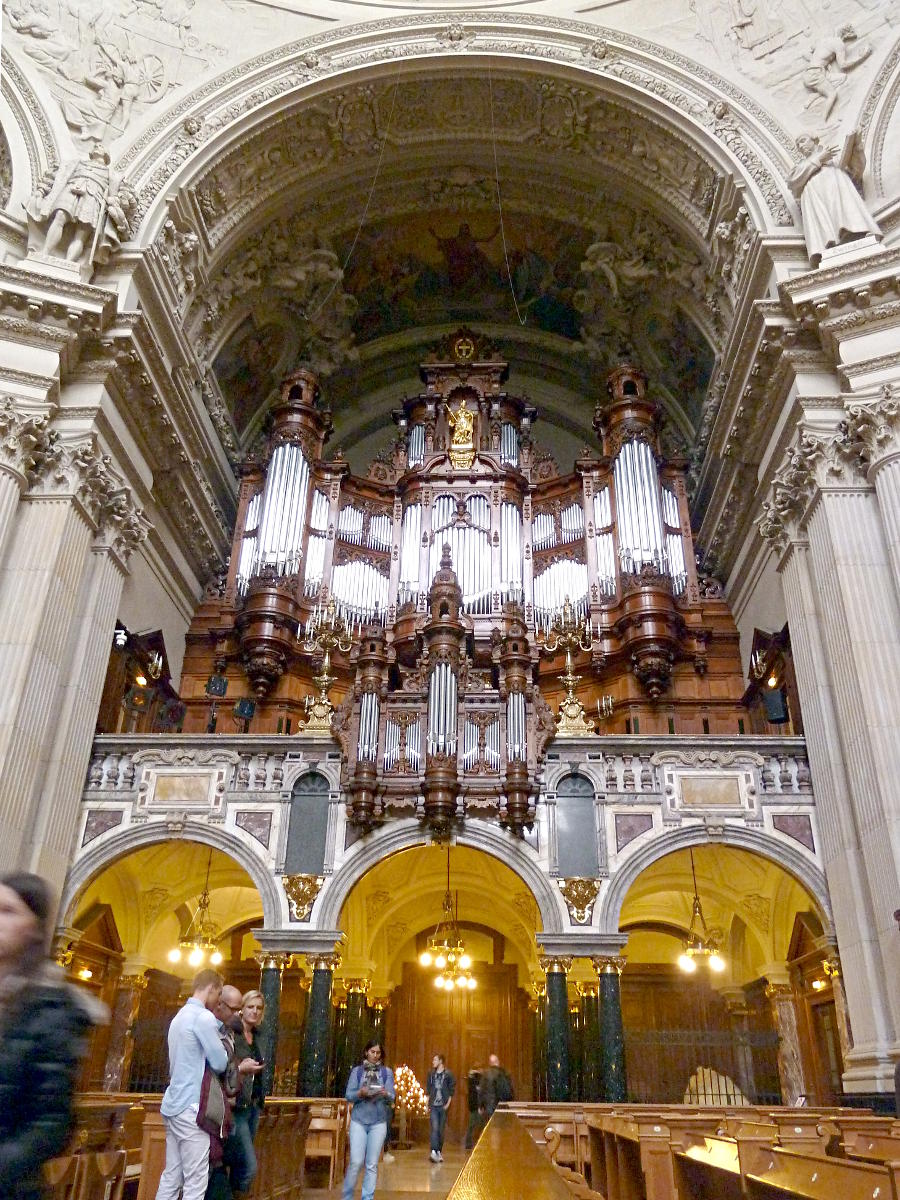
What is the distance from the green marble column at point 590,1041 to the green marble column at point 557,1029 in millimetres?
239

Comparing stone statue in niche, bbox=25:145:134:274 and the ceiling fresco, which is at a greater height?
the ceiling fresco

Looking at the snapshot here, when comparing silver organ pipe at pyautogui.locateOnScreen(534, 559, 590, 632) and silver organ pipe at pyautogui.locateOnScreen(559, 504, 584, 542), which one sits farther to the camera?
silver organ pipe at pyautogui.locateOnScreen(559, 504, 584, 542)

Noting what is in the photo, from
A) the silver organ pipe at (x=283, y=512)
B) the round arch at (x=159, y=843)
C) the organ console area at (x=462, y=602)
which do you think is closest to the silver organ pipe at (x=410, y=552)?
the organ console area at (x=462, y=602)

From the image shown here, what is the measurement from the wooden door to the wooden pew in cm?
1186

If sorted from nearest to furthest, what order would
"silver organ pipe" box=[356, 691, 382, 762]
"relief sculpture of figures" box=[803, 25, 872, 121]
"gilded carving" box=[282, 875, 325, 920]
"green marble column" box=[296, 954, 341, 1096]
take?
"green marble column" box=[296, 954, 341, 1096] < "gilded carving" box=[282, 875, 325, 920] < "silver organ pipe" box=[356, 691, 382, 762] < "relief sculpture of figures" box=[803, 25, 872, 121]

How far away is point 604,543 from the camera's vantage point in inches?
656

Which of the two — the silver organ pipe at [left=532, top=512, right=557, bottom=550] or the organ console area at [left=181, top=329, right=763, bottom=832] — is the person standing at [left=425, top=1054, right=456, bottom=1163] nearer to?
the organ console area at [left=181, top=329, right=763, bottom=832]

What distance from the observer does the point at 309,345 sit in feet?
65.5

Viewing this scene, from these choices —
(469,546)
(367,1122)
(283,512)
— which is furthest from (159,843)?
(469,546)

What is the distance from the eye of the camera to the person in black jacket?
1905 mm

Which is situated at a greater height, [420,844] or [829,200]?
[829,200]

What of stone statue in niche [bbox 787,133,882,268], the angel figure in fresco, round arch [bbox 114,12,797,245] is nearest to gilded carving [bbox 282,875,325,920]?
round arch [bbox 114,12,797,245]

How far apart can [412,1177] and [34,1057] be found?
30.0 feet

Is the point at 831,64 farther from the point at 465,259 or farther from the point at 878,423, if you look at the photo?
the point at 465,259
